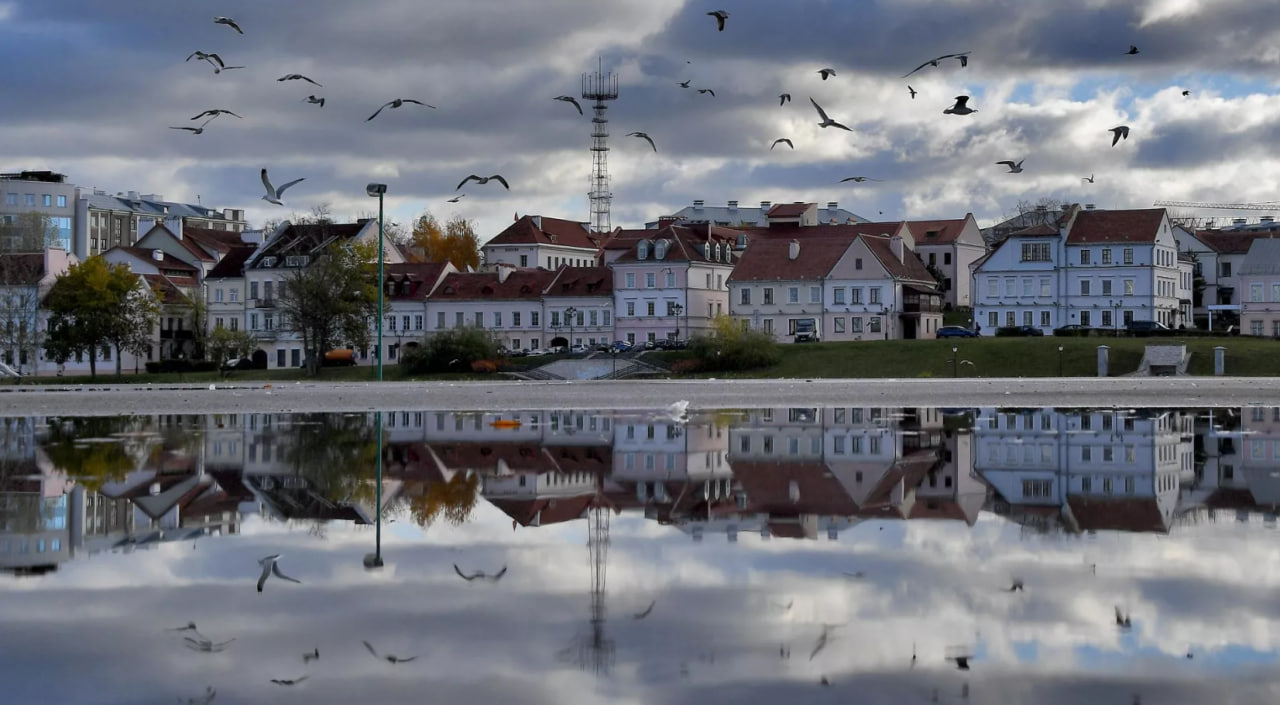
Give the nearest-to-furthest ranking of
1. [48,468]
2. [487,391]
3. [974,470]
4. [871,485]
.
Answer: [871,485]
[974,470]
[48,468]
[487,391]

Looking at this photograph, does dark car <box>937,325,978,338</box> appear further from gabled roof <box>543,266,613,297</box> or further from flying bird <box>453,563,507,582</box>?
flying bird <box>453,563,507,582</box>

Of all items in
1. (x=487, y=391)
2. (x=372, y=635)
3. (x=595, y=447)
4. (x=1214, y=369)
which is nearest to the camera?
(x=372, y=635)

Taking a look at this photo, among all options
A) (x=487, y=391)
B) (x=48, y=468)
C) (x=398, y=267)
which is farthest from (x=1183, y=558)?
(x=398, y=267)

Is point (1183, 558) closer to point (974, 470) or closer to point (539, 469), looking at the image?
point (974, 470)

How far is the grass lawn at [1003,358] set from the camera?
81000 millimetres

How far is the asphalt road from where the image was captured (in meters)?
44.3

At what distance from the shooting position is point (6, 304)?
108 m

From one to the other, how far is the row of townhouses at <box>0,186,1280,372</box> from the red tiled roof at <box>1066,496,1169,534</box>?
8873 cm

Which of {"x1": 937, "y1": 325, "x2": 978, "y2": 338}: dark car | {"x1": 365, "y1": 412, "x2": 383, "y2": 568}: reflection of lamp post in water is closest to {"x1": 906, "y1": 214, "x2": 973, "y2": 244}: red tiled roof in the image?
{"x1": 937, "y1": 325, "x2": 978, "y2": 338}: dark car

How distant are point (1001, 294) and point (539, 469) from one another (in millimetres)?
96457

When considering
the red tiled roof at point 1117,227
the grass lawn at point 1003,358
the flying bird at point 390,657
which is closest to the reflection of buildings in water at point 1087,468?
the flying bird at point 390,657

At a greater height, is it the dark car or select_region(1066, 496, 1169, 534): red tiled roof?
the dark car

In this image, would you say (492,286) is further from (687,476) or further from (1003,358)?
(687,476)

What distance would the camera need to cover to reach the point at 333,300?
104 metres
